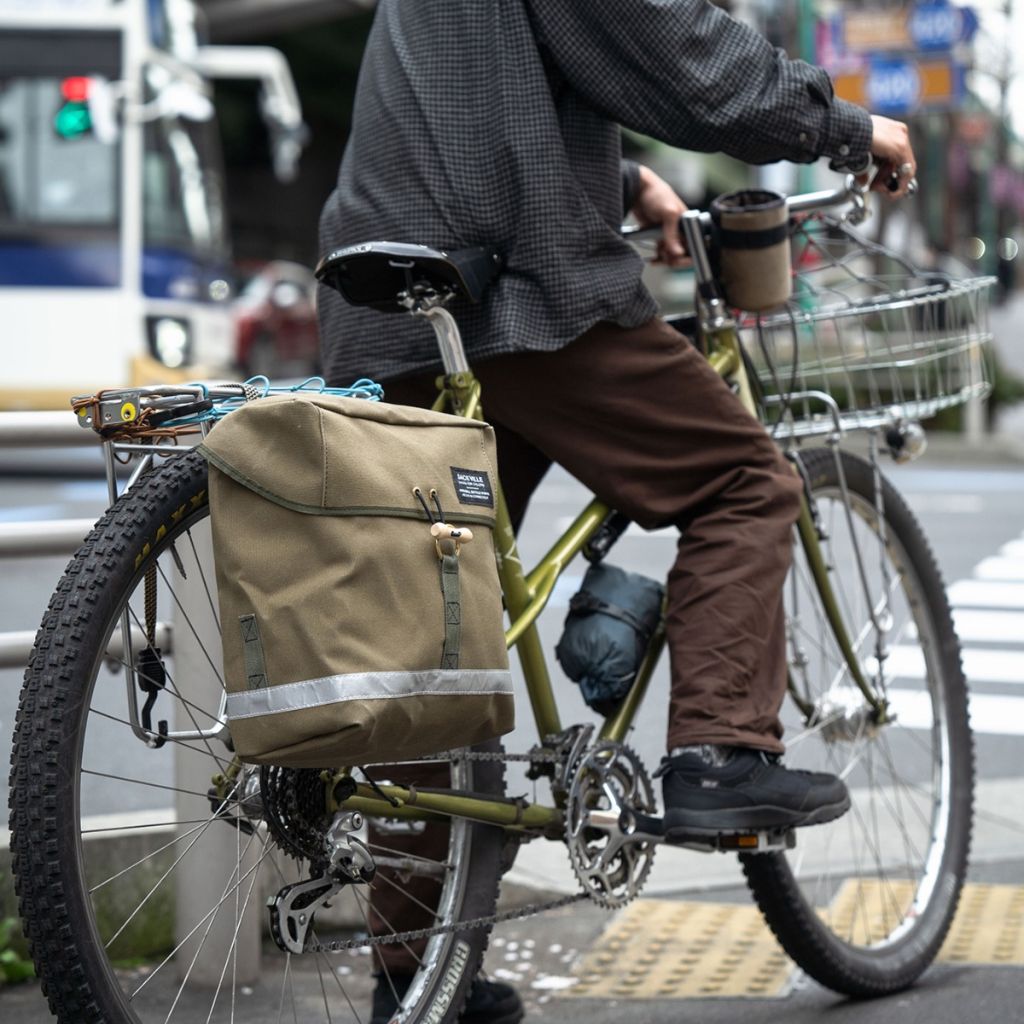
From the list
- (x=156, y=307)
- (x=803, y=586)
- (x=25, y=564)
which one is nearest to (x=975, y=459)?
(x=156, y=307)

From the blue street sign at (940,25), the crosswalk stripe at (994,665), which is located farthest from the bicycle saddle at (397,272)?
the blue street sign at (940,25)

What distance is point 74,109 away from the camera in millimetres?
12453

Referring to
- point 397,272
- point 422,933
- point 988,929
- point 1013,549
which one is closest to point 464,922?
point 422,933

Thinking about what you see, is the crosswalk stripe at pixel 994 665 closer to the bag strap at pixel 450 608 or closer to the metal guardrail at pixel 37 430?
the metal guardrail at pixel 37 430

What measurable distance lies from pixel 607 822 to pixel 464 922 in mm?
267

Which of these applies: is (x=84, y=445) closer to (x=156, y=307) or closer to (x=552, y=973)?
(x=552, y=973)

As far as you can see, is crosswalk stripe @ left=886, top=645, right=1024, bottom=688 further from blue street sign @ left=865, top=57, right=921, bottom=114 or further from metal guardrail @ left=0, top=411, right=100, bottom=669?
blue street sign @ left=865, top=57, right=921, bottom=114

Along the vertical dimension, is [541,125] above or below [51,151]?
above

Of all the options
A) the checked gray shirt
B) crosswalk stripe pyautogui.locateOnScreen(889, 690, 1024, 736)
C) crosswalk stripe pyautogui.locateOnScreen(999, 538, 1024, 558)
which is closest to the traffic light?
crosswalk stripe pyautogui.locateOnScreen(999, 538, 1024, 558)

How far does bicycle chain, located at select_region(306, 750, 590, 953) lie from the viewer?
227 centimetres

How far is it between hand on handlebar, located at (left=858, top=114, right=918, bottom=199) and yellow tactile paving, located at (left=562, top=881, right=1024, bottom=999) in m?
1.35

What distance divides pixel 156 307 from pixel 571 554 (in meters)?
10.3

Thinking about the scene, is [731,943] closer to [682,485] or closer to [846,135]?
[682,485]

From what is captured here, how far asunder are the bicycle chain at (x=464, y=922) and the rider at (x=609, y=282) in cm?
18
